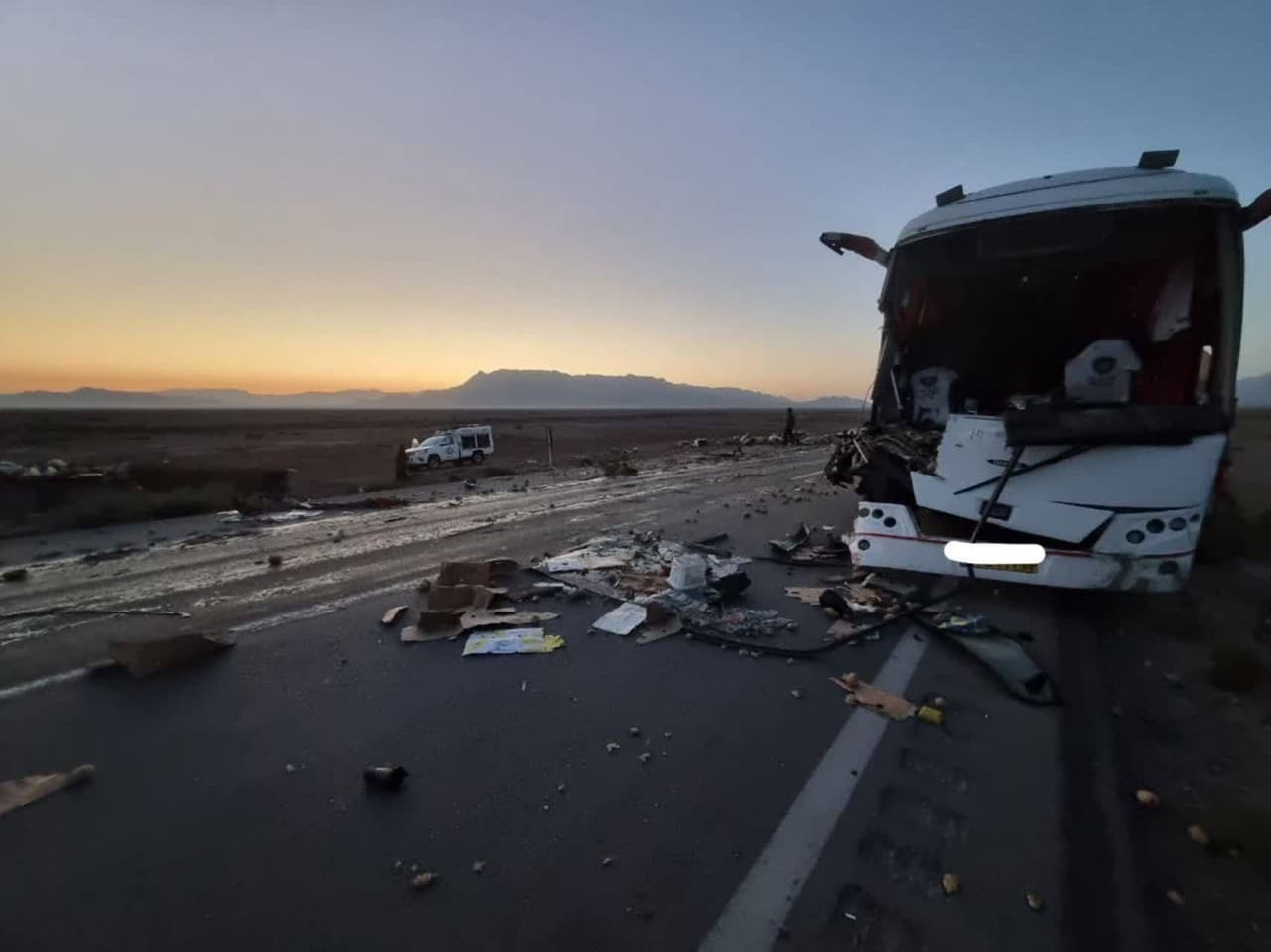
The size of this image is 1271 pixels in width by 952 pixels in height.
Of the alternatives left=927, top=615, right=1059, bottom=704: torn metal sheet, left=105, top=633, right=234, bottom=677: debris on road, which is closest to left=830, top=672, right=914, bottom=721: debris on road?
left=927, top=615, right=1059, bottom=704: torn metal sheet

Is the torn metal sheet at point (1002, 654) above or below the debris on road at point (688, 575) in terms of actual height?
below

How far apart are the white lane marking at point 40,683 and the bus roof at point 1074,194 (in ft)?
26.9

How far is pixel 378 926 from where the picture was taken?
2111 millimetres

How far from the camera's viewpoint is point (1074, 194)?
5.40 m

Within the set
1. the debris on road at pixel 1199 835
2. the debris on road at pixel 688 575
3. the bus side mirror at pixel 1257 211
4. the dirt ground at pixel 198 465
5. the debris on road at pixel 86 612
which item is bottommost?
the dirt ground at pixel 198 465

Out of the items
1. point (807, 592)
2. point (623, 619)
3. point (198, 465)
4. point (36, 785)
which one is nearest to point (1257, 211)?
point (807, 592)

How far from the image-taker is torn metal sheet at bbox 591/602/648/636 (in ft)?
16.1

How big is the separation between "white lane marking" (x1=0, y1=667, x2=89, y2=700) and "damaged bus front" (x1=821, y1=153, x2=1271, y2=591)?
21.3 feet

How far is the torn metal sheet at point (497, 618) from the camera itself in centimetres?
508

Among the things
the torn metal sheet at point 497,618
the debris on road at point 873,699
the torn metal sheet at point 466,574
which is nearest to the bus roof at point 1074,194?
the debris on road at point 873,699

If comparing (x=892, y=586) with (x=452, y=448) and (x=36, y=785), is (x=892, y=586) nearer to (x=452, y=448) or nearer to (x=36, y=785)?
(x=36, y=785)

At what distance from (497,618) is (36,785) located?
2885mm

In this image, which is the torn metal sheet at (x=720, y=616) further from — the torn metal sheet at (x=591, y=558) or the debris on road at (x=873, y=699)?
the torn metal sheet at (x=591, y=558)

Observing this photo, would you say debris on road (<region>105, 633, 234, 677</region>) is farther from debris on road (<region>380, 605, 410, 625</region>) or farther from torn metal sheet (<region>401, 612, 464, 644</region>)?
torn metal sheet (<region>401, 612, 464, 644</region>)
